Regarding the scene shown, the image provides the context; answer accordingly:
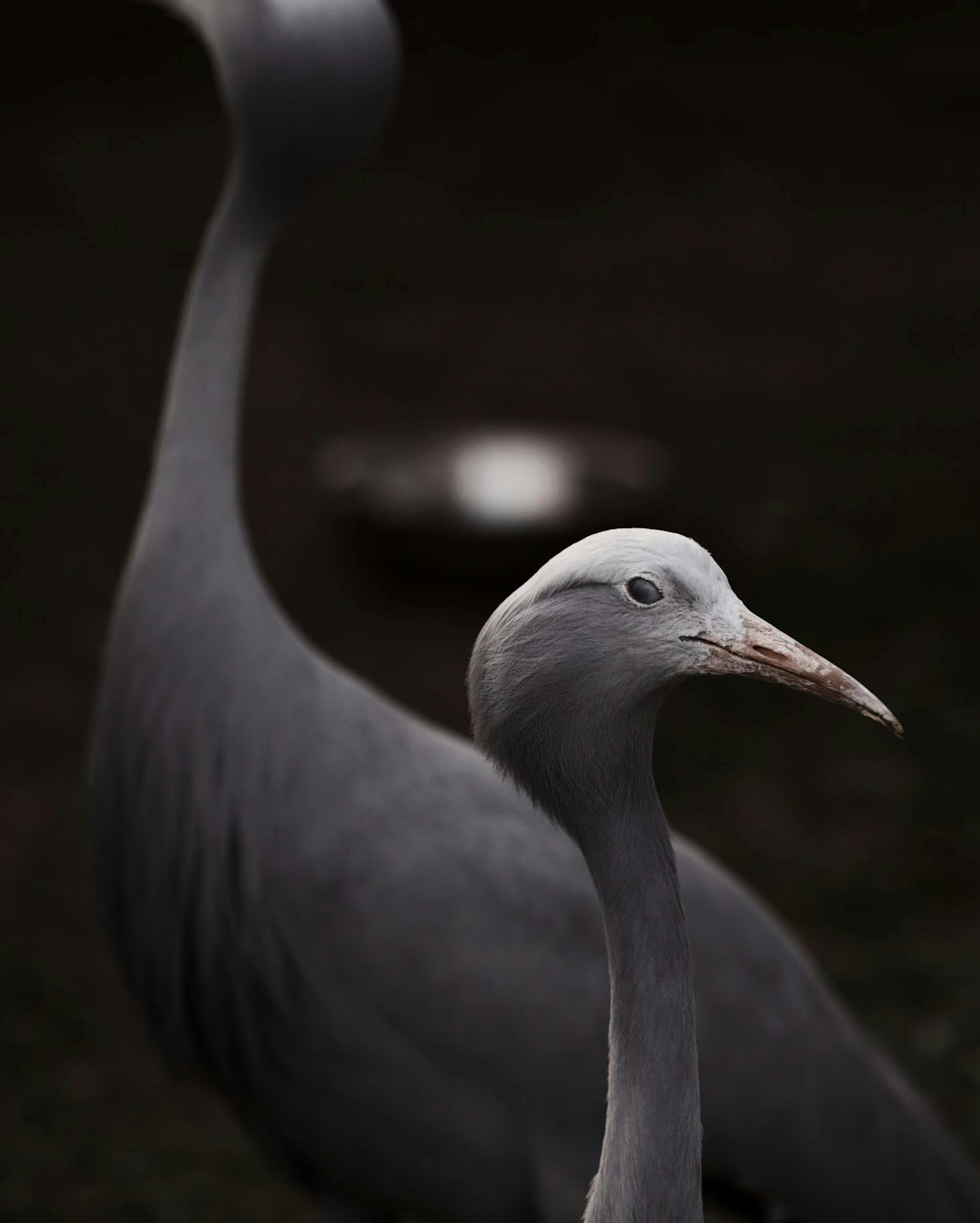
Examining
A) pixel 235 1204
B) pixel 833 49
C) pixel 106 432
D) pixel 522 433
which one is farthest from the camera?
pixel 833 49

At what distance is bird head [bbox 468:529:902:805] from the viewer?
3.71 feet

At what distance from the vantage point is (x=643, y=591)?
1130 millimetres

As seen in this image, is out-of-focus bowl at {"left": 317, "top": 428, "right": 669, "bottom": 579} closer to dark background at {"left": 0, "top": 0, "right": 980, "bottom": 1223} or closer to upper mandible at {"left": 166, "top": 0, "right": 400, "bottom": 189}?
dark background at {"left": 0, "top": 0, "right": 980, "bottom": 1223}

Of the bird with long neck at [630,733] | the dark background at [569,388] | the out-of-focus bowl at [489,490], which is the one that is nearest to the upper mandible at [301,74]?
the bird with long neck at [630,733]

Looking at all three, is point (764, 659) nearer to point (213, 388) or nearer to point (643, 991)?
point (643, 991)

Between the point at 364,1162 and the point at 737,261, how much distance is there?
12.0 ft

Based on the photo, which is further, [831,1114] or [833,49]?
[833,49]

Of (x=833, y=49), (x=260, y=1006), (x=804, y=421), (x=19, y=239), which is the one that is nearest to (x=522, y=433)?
(x=804, y=421)

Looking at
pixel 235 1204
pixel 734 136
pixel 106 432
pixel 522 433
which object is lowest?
pixel 235 1204

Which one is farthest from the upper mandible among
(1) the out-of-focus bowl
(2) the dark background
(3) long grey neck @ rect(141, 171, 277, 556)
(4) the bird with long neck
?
(1) the out-of-focus bowl

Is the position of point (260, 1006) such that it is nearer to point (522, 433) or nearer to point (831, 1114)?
point (831, 1114)

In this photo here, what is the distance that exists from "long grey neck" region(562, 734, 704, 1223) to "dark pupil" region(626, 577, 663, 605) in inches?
3.5

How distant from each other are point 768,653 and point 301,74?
3.11 ft

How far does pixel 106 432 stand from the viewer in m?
4.36
